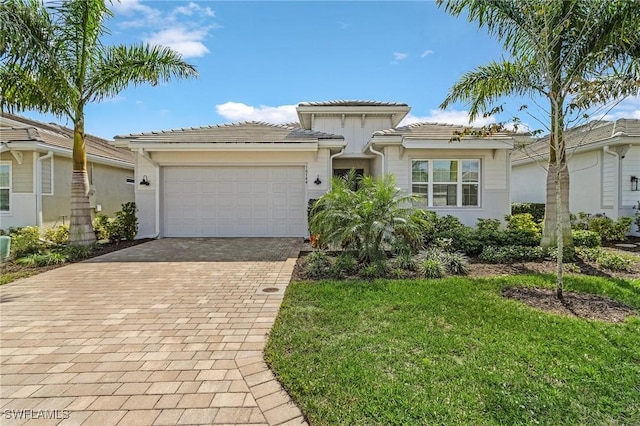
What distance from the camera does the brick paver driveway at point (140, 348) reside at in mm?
2562

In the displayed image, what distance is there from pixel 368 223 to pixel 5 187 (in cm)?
1359

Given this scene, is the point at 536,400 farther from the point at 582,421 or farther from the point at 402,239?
the point at 402,239

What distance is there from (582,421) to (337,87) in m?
16.5

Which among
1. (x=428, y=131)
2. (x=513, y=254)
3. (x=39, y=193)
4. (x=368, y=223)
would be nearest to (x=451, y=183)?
(x=428, y=131)

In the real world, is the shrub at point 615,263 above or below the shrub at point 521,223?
below

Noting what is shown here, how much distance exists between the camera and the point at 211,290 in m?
5.67

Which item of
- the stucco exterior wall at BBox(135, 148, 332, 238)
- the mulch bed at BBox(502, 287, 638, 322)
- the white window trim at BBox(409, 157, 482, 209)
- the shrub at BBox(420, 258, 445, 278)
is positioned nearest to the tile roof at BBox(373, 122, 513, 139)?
the white window trim at BBox(409, 157, 482, 209)

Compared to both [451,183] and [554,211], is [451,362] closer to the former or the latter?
[554,211]

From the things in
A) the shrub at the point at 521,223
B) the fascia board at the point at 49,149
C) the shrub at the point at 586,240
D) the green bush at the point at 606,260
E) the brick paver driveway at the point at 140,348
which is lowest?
the brick paver driveway at the point at 140,348

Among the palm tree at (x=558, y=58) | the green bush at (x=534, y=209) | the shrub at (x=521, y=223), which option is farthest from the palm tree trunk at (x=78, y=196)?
the green bush at (x=534, y=209)

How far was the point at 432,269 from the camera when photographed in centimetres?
652

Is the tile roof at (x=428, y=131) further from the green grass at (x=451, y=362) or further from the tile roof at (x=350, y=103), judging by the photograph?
the green grass at (x=451, y=362)

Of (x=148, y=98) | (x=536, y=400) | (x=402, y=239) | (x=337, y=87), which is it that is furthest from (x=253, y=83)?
(x=536, y=400)

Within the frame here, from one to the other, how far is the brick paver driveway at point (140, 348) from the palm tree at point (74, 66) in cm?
425
